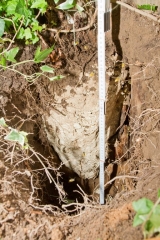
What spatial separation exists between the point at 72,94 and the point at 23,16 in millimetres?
636

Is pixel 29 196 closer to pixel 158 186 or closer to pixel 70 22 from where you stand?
pixel 158 186

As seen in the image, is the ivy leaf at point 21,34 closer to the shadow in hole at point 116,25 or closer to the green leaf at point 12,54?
the green leaf at point 12,54

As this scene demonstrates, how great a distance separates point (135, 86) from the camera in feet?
6.24

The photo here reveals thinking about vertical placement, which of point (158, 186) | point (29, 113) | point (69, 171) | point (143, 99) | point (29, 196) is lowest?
point (69, 171)

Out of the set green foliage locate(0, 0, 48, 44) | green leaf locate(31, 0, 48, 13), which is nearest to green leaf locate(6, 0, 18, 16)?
green foliage locate(0, 0, 48, 44)

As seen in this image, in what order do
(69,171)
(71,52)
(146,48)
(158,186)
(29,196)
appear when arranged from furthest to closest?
1. (69,171)
2. (71,52)
3. (146,48)
4. (29,196)
5. (158,186)

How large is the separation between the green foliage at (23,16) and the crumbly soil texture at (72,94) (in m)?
0.09

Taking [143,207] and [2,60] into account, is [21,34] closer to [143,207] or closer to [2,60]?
[2,60]

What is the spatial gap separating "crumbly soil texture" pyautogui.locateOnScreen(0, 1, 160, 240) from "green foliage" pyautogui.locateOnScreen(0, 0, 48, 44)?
9 cm

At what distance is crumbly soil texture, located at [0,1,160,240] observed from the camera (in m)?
1.45

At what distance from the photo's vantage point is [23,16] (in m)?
1.64

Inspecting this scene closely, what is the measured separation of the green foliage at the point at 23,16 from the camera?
1.56 meters

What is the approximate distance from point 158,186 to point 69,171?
4.04 ft

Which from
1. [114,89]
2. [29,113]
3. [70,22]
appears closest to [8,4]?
[70,22]
